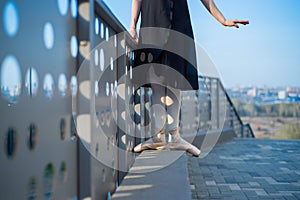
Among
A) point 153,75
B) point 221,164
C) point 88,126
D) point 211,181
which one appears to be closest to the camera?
point 88,126

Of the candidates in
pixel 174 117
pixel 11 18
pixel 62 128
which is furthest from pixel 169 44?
pixel 11 18

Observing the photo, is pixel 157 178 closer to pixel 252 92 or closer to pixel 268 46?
pixel 252 92

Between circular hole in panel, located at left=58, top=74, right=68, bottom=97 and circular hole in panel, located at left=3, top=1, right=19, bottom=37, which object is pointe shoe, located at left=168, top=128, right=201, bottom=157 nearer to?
circular hole in panel, located at left=58, top=74, right=68, bottom=97

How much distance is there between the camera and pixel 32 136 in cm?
70

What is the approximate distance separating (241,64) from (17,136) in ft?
36.3

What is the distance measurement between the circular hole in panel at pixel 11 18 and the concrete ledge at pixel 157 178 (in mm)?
771

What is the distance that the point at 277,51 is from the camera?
482 inches

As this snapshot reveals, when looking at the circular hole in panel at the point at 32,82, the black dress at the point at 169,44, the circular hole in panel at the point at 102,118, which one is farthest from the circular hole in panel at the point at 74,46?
the black dress at the point at 169,44

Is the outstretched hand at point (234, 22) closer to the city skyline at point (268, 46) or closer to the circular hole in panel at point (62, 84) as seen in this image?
the circular hole in panel at point (62, 84)

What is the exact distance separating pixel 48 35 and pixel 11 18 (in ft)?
0.61

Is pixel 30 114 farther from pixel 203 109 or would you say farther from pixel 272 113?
pixel 272 113

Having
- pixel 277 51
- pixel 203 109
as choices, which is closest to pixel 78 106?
pixel 203 109

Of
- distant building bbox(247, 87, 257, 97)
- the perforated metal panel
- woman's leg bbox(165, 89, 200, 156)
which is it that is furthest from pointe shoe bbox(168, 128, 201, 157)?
distant building bbox(247, 87, 257, 97)

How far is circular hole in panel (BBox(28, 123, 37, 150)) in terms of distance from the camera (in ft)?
2.27
